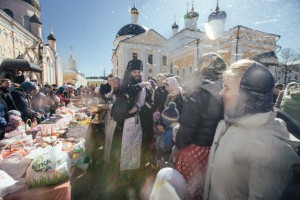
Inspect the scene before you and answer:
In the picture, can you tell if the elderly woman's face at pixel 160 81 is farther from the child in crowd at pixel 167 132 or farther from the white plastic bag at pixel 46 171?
the white plastic bag at pixel 46 171

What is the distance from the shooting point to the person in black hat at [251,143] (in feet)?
3.34

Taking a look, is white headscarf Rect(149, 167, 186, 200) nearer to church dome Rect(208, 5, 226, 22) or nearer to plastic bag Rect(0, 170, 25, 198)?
plastic bag Rect(0, 170, 25, 198)

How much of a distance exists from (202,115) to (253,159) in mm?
620

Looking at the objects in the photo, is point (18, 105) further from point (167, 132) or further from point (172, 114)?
point (172, 114)

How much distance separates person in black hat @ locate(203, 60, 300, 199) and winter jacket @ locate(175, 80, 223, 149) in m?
0.29

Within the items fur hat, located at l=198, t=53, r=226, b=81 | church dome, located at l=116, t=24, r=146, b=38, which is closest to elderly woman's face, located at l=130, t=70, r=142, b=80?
fur hat, located at l=198, t=53, r=226, b=81

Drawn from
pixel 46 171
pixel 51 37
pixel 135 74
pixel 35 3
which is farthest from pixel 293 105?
pixel 51 37

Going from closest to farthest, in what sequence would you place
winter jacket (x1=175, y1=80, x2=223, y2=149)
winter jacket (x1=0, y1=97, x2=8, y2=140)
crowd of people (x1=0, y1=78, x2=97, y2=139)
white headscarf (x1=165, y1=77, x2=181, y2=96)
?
winter jacket (x1=175, y1=80, x2=223, y2=149), winter jacket (x1=0, y1=97, x2=8, y2=140), crowd of people (x1=0, y1=78, x2=97, y2=139), white headscarf (x1=165, y1=77, x2=181, y2=96)

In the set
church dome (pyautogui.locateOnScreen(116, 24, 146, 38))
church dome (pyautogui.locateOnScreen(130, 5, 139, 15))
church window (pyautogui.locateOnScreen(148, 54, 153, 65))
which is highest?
church dome (pyautogui.locateOnScreen(130, 5, 139, 15))

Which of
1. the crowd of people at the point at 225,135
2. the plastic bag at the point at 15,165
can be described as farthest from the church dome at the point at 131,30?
the plastic bag at the point at 15,165

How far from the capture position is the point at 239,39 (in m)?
17.8

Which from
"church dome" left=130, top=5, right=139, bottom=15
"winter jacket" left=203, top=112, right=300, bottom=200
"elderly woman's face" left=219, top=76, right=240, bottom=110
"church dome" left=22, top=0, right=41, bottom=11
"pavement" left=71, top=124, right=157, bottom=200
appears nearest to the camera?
"winter jacket" left=203, top=112, right=300, bottom=200

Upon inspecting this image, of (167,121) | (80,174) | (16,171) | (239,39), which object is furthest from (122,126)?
(239,39)

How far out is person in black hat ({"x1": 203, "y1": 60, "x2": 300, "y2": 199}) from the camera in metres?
1.02
